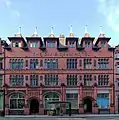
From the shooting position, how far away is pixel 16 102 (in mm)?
62156

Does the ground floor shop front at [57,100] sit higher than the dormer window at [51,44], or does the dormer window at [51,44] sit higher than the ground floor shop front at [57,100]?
the dormer window at [51,44]

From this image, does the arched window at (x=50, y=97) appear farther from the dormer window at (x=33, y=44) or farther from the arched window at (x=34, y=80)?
the dormer window at (x=33, y=44)

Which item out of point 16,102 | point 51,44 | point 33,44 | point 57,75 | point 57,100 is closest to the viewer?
point 16,102

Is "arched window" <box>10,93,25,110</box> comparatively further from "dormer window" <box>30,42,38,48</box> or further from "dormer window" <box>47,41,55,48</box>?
"dormer window" <box>47,41,55,48</box>

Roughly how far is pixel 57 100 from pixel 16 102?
7.80 m

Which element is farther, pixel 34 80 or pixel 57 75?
pixel 57 75

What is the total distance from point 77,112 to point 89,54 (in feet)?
37.9

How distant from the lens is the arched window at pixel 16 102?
62.1 metres

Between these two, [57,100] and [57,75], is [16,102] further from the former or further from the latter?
[57,75]

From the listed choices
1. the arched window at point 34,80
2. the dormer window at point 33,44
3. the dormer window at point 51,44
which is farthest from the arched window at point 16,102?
the dormer window at point 51,44

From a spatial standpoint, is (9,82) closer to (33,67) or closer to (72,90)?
(33,67)

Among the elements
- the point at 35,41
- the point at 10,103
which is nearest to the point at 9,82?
the point at 10,103

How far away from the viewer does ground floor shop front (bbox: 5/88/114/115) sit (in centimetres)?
6209

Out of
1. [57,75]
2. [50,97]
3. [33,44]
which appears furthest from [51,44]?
[50,97]
